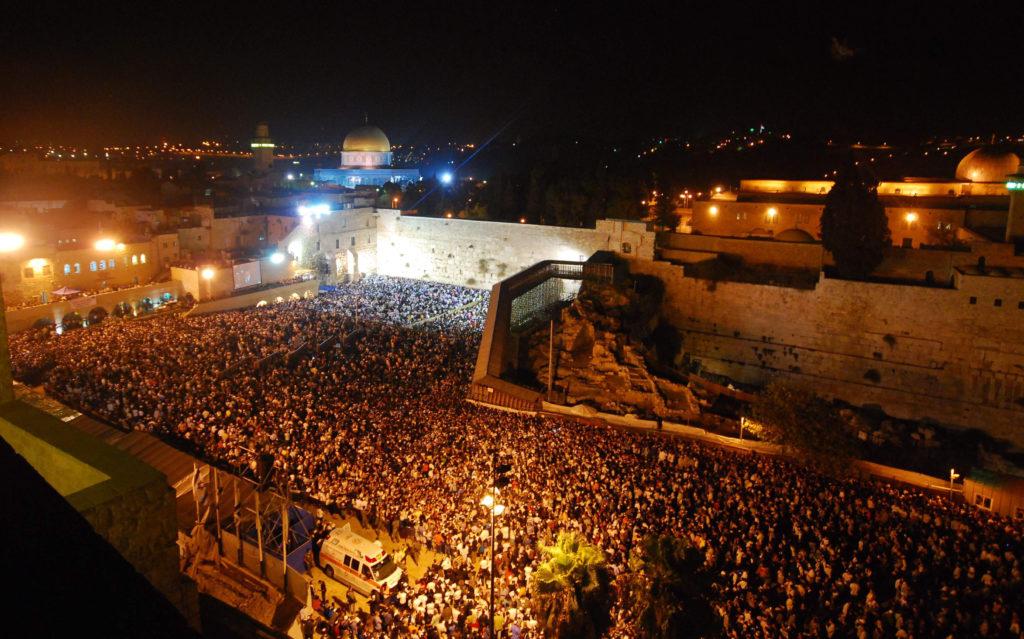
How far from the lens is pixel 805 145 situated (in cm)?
6594

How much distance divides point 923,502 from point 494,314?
13.1m

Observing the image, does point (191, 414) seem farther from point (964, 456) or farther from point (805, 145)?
point (805, 145)

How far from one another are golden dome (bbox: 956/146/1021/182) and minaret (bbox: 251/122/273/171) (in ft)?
197

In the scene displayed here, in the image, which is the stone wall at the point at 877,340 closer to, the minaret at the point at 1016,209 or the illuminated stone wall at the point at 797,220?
the minaret at the point at 1016,209

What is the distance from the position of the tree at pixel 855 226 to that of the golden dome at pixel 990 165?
12168 millimetres

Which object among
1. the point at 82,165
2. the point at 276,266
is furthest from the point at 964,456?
the point at 82,165

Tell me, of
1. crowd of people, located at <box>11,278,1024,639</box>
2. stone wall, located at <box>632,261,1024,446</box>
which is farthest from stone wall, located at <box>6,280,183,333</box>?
stone wall, located at <box>632,261,1024,446</box>

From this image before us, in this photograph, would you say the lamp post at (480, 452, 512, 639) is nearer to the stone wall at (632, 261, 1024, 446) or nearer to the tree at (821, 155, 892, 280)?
the stone wall at (632, 261, 1024, 446)

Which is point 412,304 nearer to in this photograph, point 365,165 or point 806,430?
point 806,430

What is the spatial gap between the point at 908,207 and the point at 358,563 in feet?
90.1

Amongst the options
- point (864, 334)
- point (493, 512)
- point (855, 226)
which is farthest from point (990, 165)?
point (493, 512)

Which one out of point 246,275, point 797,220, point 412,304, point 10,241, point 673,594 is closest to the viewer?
point 673,594

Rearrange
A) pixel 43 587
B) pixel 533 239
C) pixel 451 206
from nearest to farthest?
pixel 43 587
pixel 533 239
pixel 451 206

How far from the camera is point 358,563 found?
11289 mm
